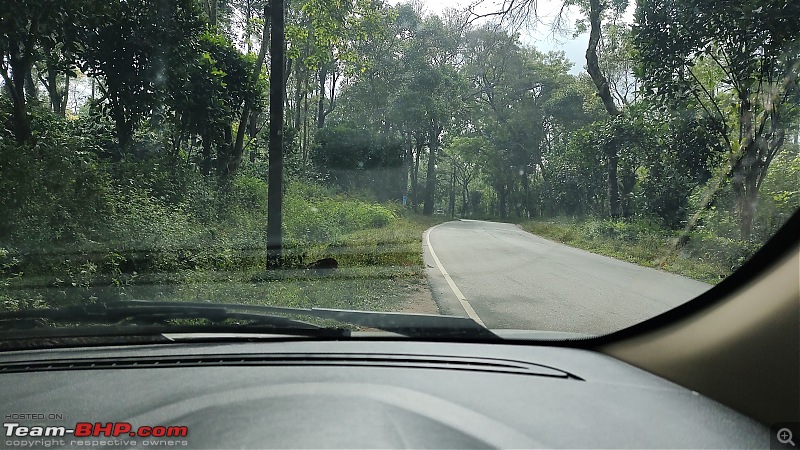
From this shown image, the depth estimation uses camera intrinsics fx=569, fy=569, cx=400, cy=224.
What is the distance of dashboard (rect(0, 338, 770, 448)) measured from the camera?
1.97 metres

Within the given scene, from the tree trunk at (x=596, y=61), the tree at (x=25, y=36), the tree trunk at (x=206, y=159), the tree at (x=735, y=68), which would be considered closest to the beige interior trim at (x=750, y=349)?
the tree at (x=735, y=68)

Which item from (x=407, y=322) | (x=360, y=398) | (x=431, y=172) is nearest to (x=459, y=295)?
(x=407, y=322)

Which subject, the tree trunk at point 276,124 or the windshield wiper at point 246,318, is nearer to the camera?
the windshield wiper at point 246,318

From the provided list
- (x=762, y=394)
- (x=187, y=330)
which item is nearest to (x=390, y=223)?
(x=187, y=330)

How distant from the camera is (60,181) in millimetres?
6648

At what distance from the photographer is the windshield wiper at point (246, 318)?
10.9ft

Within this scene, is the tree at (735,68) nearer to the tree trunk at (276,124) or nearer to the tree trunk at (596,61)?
the tree trunk at (596,61)

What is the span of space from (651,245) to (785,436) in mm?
7653

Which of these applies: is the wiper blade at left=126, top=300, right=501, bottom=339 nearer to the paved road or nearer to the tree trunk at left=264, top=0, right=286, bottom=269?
the paved road

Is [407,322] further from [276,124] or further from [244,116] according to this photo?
[244,116]

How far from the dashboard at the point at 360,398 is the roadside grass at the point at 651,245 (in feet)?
8.98

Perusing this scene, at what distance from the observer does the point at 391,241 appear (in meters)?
13.3

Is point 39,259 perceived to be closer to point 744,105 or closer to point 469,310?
point 469,310

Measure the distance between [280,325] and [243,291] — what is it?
13.0ft
